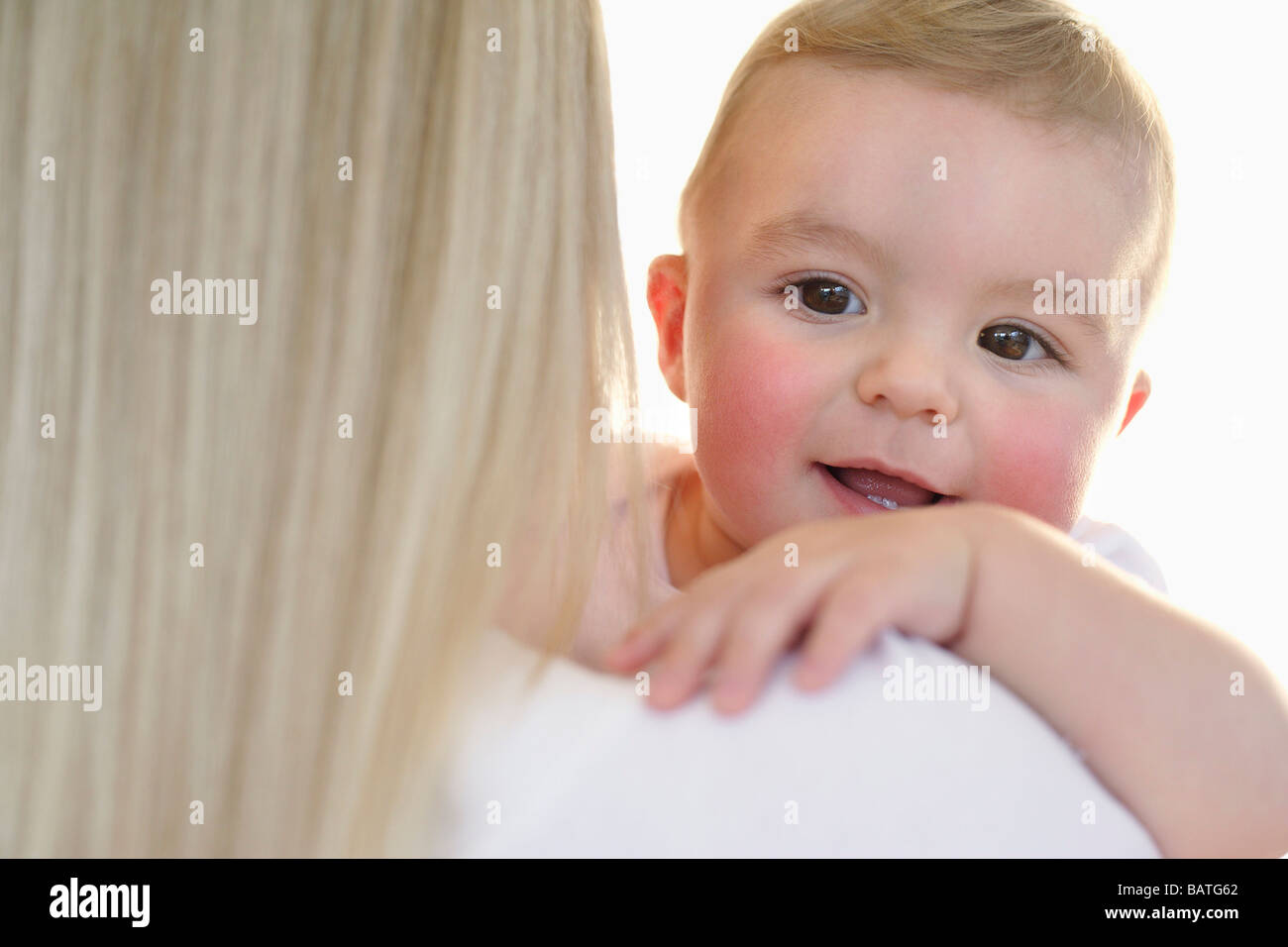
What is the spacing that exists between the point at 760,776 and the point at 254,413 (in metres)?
0.31

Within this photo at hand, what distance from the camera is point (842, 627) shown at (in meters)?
0.61

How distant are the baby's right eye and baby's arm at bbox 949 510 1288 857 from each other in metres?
0.45

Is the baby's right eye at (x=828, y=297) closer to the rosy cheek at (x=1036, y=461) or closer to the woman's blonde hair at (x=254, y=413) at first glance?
the rosy cheek at (x=1036, y=461)

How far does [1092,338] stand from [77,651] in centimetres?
97

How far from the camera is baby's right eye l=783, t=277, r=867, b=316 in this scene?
111 centimetres

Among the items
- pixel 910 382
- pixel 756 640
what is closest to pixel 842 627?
pixel 756 640

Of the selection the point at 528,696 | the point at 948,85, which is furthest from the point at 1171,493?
the point at 528,696

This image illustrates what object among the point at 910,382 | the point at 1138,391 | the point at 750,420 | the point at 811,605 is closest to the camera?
the point at 811,605

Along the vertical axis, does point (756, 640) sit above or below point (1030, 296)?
below

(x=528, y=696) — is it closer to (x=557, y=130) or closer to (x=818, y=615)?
(x=818, y=615)

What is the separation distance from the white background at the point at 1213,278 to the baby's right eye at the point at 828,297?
90 centimetres

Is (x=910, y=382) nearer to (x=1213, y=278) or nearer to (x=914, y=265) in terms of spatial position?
(x=914, y=265)

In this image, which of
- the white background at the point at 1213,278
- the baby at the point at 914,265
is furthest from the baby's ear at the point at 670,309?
the white background at the point at 1213,278

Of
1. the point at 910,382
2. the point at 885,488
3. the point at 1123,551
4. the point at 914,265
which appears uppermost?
the point at 914,265
